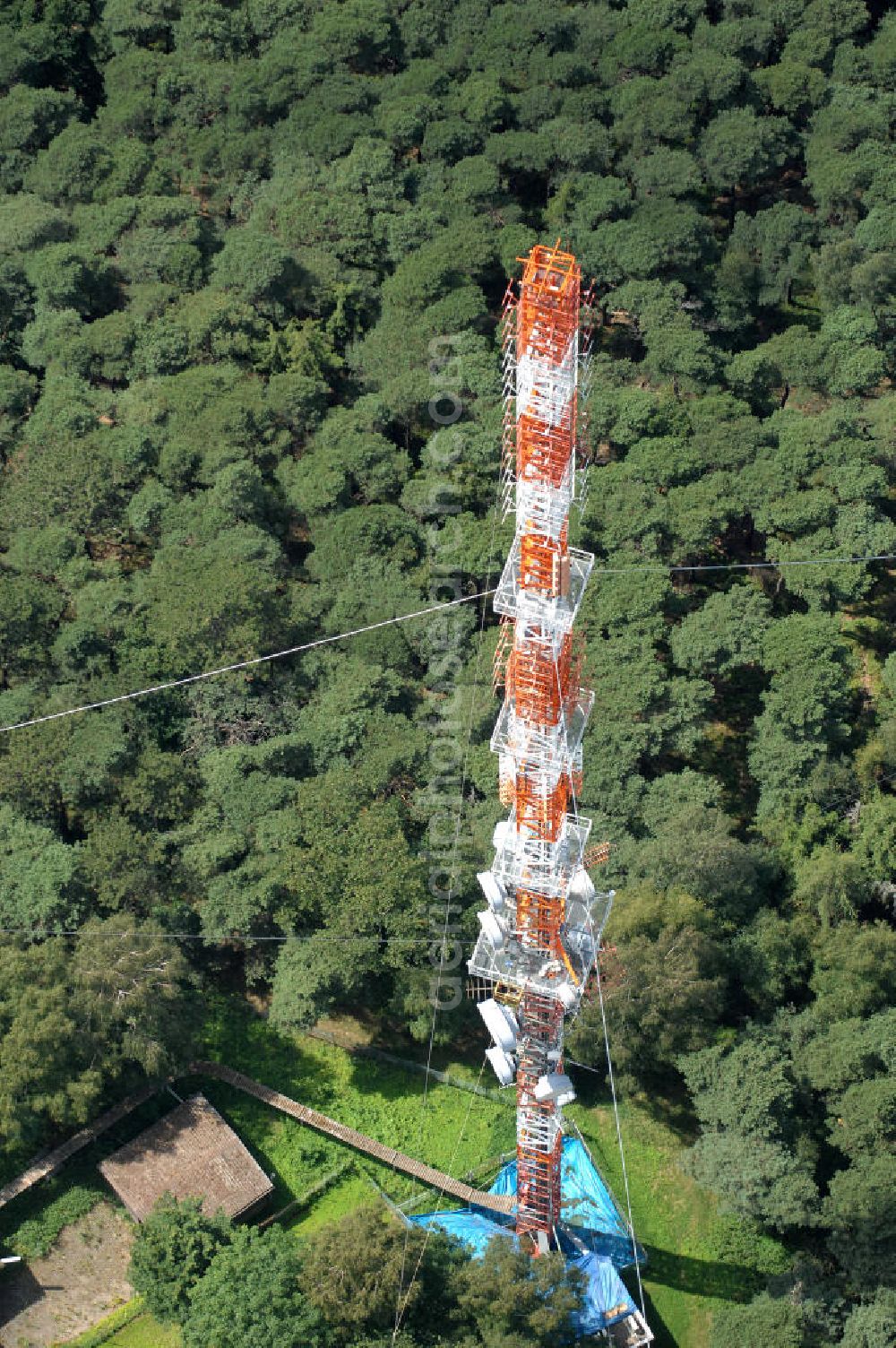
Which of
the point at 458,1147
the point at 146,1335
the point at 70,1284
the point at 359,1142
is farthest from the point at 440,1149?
the point at 70,1284

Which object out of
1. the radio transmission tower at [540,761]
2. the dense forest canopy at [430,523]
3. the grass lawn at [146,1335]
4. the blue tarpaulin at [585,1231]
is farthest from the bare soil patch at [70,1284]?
the radio transmission tower at [540,761]

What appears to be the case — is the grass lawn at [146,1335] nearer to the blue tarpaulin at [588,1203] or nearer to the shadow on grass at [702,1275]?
the blue tarpaulin at [588,1203]

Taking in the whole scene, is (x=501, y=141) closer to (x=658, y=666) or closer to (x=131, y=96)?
(x=131, y=96)

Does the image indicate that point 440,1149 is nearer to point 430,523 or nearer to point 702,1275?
point 702,1275

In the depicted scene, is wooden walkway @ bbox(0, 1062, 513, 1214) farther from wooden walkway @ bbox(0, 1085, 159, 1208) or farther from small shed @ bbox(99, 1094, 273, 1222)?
small shed @ bbox(99, 1094, 273, 1222)

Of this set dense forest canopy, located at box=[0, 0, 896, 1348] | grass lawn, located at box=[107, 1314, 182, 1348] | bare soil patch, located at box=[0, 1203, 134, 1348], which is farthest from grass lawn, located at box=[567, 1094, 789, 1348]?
bare soil patch, located at box=[0, 1203, 134, 1348]

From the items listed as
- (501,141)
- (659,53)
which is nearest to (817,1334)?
(501,141)
